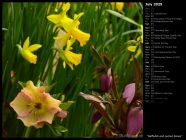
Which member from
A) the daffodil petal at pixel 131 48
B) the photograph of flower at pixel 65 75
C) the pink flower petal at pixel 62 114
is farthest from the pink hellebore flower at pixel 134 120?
the daffodil petal at pixel 131 48

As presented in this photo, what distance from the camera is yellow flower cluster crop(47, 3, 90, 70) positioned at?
4.68 ft

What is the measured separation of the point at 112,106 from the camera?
133 cm

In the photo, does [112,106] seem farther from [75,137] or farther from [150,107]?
[75,137]

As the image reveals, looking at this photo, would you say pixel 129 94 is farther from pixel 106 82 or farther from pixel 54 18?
pixel 54 18

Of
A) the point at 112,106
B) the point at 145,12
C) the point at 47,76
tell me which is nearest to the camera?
the point at 112,106

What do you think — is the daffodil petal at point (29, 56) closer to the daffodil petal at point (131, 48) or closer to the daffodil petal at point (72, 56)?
the daffodil petal at point (72, 56)

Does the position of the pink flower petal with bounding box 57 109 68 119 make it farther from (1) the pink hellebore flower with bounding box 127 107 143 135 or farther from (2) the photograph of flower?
(1) the pink hellebore flower with bounding box 127 107 143 135

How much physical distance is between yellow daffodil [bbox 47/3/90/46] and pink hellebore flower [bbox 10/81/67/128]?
0.65 feet

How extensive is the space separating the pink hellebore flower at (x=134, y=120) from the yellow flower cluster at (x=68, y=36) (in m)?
0.21

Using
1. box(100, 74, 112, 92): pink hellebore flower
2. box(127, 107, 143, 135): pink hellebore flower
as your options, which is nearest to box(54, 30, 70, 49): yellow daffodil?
box(100, 74, 112, 92): pink hellebore flower

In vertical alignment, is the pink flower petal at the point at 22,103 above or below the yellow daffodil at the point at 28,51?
below

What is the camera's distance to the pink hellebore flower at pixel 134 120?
1324 mm

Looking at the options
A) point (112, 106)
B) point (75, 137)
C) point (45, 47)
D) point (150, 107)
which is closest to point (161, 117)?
point (150, 107)

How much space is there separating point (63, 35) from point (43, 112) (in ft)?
0.80
